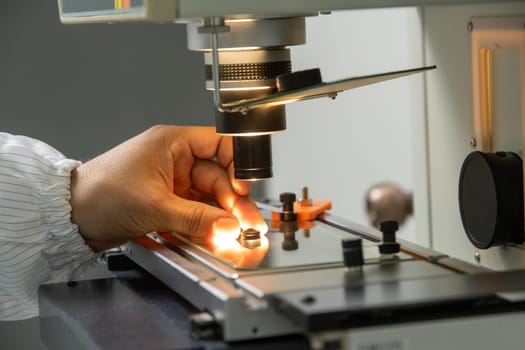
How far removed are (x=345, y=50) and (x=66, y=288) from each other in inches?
55.8

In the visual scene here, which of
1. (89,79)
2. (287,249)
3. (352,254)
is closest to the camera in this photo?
(352,254)

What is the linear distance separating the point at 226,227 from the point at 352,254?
0.23 metres

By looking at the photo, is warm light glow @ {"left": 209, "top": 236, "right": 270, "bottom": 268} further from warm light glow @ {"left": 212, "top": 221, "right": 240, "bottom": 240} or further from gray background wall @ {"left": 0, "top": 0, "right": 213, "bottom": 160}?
gray background wall @ {"left": 0, "top": 0, "right": 213, "bottom": 160}

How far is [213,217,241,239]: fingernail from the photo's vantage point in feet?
3.71

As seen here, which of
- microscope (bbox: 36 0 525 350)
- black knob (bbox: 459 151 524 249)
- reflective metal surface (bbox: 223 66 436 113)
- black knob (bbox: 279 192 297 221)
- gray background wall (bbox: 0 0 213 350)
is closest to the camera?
microscope (bbox: 36 0 525 350)

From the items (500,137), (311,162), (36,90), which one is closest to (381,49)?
(311,162)

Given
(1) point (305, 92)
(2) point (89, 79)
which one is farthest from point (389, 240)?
(2) point (89, 79)

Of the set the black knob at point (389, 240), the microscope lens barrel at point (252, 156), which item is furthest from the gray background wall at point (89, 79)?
the black knob at point (389, 240)

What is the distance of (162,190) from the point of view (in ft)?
4.01

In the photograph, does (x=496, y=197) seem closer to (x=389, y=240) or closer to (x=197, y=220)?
(x=389, y=240)

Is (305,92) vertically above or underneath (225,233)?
above

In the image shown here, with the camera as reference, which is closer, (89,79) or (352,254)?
(352,254)

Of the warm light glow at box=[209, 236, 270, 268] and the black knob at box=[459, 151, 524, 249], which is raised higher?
the black knob at box=[459, 151, 524, 249]

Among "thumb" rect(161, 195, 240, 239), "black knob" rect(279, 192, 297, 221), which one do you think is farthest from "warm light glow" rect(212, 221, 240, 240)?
"black knob" rect(279, 192, 297, 221)
